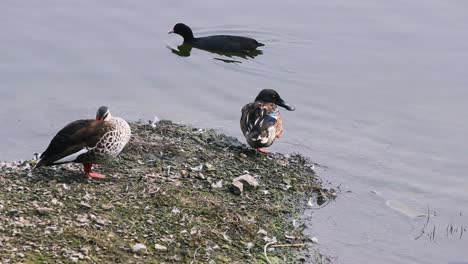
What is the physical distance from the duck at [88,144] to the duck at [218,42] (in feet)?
24.5

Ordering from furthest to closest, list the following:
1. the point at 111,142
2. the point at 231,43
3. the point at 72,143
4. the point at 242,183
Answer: the point at 231,43
the point at 242,183
the point at 111,142
the point at 72,143

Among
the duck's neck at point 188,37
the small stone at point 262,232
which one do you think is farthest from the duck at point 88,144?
the duck's neck at point 188,37

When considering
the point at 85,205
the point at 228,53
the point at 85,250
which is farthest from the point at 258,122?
the point at 228,53

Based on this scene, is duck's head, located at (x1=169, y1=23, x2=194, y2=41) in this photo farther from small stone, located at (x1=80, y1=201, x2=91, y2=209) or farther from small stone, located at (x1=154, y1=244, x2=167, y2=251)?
small stone, located at (x1=154, y1=244, x2=167, y2=251)

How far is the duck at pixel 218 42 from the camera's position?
1599 centimetres

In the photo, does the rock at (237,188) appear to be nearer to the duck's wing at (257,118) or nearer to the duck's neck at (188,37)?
the duck's wing at (257,118)

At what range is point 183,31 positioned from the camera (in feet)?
54.1

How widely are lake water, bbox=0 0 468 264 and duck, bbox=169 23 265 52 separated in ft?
0.62

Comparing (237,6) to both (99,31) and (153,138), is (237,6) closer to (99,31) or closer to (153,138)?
(99,31)

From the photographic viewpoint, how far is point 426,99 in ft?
44.8

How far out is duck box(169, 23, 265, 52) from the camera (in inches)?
630

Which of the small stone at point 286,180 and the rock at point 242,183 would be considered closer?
the rock at point 242,183

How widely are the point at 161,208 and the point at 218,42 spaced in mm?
8609

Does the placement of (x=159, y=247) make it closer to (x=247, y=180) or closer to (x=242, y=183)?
(x=242, y=183)
